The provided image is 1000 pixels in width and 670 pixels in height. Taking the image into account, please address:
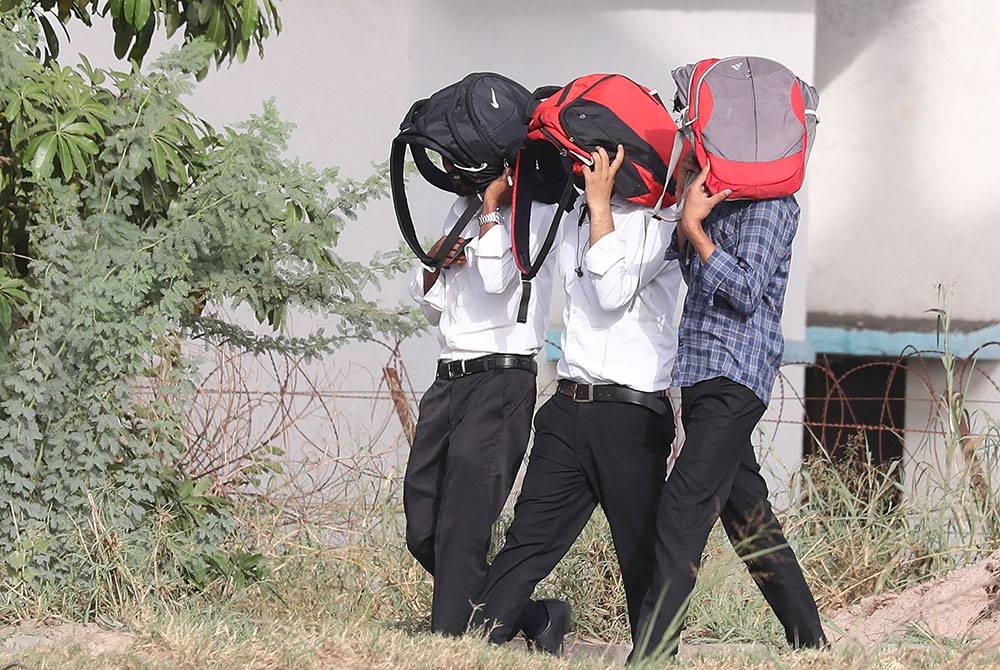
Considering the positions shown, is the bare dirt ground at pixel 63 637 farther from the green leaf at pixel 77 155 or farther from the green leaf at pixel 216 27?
the green leaf at pixel 216 27

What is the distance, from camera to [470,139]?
3.93m

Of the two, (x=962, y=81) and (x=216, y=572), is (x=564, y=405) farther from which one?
(x=962, y=81)

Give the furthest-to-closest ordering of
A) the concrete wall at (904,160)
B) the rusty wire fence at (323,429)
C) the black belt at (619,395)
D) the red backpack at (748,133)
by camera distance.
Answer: the concrete wall at (904,160) < the rusty wire fence at (323,429) < the black belt at (619,395) < the red backpack at (748,133)

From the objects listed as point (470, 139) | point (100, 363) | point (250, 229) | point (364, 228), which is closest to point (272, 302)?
point (250, 229)

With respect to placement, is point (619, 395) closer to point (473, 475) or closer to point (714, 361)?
point (714, 361)

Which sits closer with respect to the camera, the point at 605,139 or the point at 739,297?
the point at 739,297

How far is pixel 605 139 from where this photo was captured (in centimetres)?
376

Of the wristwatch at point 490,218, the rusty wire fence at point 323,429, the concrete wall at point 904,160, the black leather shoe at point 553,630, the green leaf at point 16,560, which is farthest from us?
the concrete wall at point 904,160

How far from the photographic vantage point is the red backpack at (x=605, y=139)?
3.77 meters

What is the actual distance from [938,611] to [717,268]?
1733mm

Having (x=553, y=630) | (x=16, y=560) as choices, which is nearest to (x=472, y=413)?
(x=553, y=630)

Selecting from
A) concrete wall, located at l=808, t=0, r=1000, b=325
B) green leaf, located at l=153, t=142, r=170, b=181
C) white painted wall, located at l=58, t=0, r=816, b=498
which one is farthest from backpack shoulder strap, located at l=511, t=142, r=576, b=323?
concrete wall, located at l=808, t=0, r=1000, b=325

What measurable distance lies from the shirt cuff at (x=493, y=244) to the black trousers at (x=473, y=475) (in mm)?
333

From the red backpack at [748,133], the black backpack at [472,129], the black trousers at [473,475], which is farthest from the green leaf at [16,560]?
the red backpack at [748,133]
